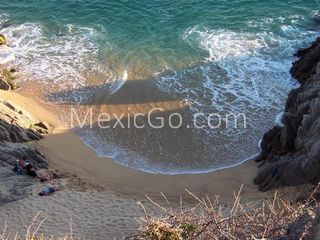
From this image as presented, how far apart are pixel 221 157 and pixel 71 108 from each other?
6.15m

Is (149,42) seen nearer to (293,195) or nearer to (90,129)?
(90,129)

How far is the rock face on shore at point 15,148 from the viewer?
1584 cm

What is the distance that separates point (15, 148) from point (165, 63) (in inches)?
321

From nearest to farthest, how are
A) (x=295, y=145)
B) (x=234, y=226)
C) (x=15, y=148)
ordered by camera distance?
(x=234, y=226)
(x=295, y=145)
(x=15, y=148)

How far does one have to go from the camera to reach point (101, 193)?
1622cm

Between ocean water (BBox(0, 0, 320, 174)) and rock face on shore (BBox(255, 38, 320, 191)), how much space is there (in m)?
1.27

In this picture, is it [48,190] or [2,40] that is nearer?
[48,190]

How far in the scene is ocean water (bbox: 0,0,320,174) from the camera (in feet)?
62.1

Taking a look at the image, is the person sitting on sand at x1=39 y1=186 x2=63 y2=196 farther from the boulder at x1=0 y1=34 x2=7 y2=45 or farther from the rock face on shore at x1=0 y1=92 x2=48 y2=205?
the boulder at x1=0 y1=34 x2=7 y2=45

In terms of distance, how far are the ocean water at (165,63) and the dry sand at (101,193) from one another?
Result: 56 cm

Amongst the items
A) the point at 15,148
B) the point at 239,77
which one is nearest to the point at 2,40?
the point at 15,148

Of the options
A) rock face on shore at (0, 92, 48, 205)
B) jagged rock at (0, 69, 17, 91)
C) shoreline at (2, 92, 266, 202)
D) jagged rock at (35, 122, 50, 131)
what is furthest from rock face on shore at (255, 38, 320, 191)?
jagged rock at (0, 69, 17, 91)

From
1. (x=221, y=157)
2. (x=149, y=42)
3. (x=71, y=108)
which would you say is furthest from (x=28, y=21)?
(x=221, y=157)

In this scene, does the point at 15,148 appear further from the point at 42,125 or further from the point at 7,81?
the point at 7,81
